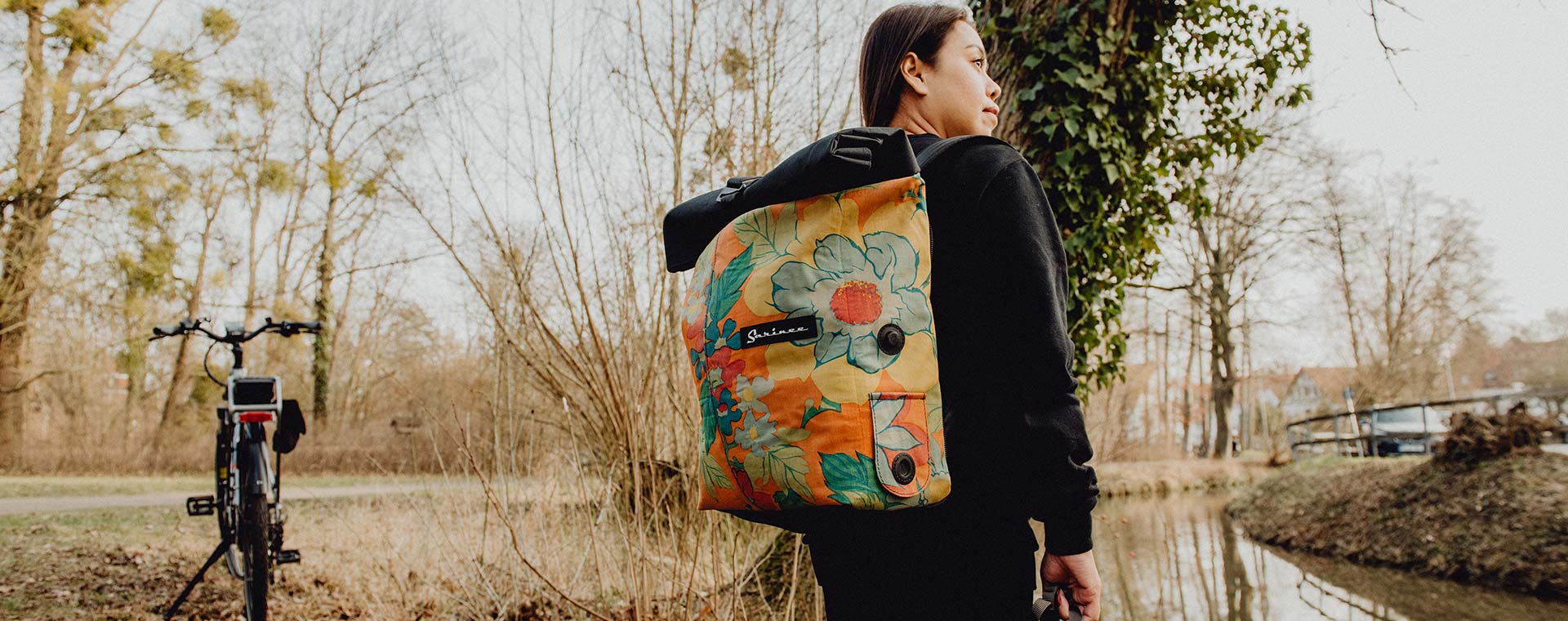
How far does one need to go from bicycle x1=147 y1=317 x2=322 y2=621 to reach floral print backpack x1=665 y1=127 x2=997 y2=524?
3238 mm

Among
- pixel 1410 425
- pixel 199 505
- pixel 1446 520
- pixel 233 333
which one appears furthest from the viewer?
pixel 1410 425

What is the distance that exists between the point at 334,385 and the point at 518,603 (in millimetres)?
19433

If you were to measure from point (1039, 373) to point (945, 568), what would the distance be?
268mm

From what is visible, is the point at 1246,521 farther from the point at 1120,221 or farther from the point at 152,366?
the point at 152,366

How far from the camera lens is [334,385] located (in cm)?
2059

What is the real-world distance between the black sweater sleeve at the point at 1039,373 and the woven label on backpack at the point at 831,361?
0.10 meters

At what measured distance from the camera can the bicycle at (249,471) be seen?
358 cm

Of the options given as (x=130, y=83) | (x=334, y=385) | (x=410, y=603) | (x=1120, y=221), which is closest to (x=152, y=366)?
(x=334, y=385)

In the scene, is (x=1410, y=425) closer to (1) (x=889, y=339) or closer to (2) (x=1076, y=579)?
(2) (x=1076, y=579)

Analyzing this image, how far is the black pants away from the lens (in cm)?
109

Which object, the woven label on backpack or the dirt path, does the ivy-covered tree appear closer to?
the woven label on backpack

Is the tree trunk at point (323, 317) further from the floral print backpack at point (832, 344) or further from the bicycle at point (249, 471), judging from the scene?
the floral print backpack at point (832, 344)

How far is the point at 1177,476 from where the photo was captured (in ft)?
58.5

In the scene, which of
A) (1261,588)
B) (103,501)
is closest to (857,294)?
(1261,588)
